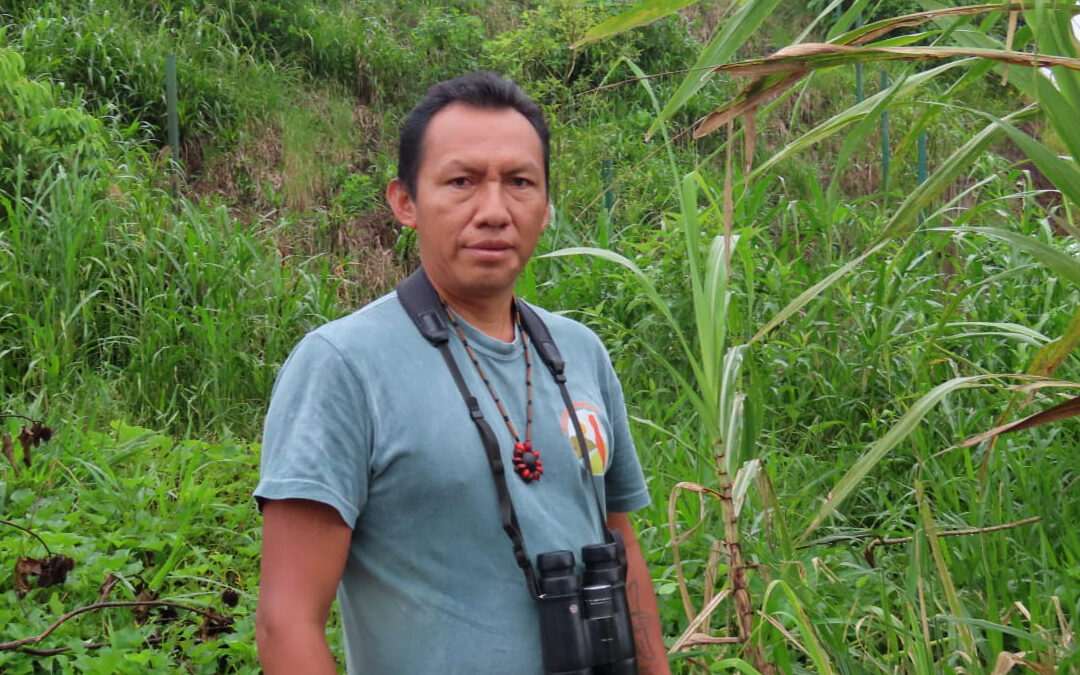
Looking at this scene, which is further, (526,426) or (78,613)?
(78,613)

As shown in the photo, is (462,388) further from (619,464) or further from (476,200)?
(619,464)

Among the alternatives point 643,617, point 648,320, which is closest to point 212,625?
point 643,617

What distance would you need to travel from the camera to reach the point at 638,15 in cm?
167

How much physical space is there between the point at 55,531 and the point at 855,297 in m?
2.78

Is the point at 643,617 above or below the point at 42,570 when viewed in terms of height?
below

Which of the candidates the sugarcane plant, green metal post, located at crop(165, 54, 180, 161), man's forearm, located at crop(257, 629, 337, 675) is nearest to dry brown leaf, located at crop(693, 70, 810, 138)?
the sugarcane plant

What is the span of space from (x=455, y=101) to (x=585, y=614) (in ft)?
2.33

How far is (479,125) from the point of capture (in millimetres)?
1637

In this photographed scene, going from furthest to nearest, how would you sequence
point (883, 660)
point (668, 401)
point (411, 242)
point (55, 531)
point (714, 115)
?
point (411, 242) → point (668, 401) → point (55, 531) → point (883, 660) → point (714, 115)

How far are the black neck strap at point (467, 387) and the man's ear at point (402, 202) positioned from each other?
10 cm

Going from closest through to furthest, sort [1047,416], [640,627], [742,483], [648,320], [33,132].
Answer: [1047,416] → [640,627] → [742,483] → [648,320] → [33,132]

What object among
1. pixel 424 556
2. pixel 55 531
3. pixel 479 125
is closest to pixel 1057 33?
pixel 479 125

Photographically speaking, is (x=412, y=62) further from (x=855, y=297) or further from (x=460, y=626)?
(x=460, y=626)

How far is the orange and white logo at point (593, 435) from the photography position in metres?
1.69
